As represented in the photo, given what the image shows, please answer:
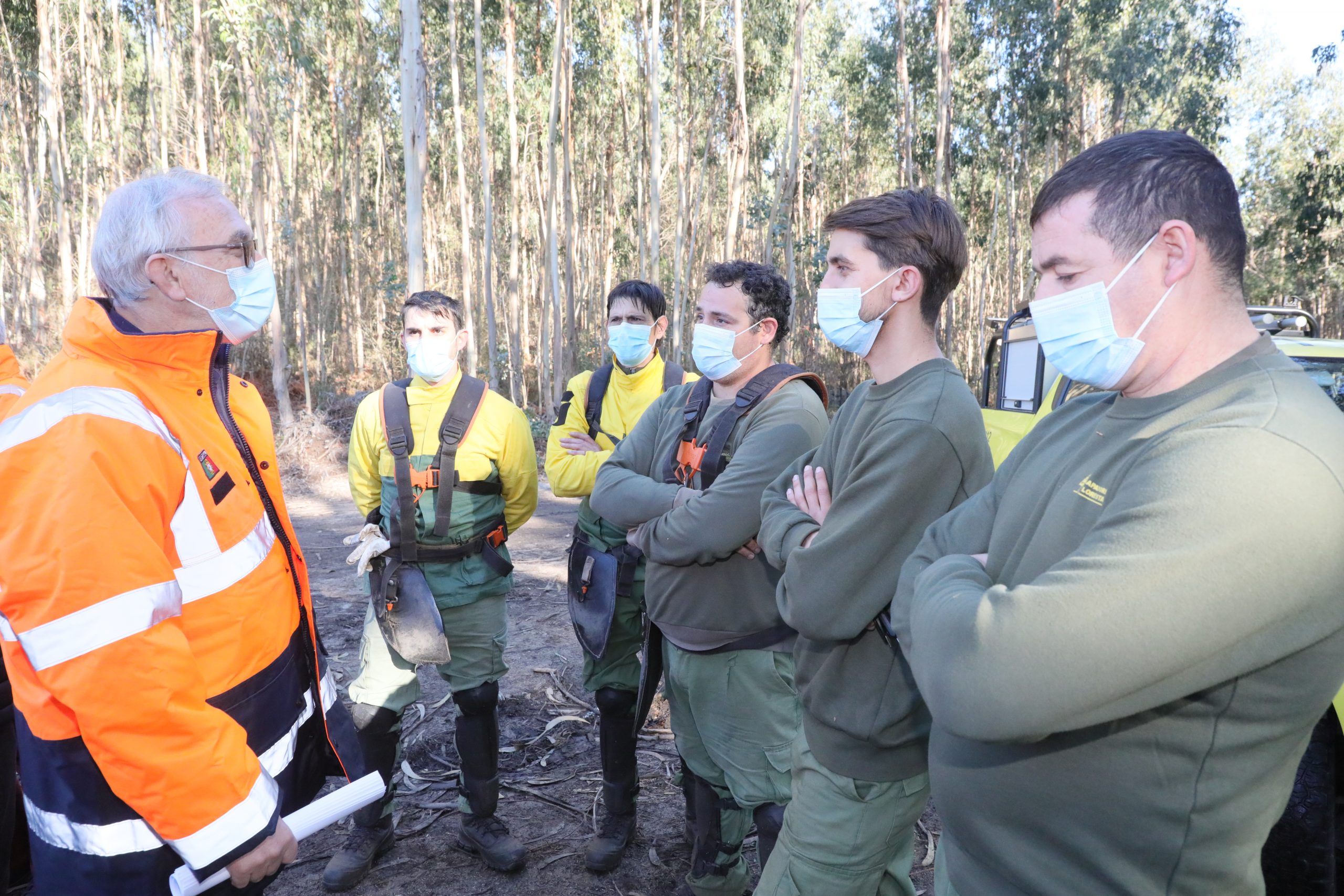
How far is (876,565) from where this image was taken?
186 cm

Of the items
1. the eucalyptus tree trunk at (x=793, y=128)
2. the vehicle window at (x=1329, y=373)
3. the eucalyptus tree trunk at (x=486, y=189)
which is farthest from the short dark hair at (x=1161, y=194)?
the eucalyptus tree trunk at (x=486, y=189)

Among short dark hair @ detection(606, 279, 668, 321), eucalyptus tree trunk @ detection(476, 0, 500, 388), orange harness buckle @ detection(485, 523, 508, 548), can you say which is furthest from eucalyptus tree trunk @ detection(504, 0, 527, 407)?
orange harness buckle @ detection(485, 523, 508, 548)

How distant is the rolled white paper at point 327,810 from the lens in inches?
63.6

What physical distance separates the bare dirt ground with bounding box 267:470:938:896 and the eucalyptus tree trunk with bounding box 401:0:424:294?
5.21 metres

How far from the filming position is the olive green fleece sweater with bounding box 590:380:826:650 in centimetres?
255

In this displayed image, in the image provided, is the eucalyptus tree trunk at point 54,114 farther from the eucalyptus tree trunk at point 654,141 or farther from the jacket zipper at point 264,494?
the jacket zipper at point 264,494

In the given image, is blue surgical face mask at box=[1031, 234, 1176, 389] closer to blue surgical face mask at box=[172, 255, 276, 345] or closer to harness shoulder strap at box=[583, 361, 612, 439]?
blue surgical face mask at box=[172, 255, 276, 345]

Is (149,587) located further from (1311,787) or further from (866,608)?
(1311,787)

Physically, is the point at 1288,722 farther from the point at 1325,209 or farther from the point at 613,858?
the point at 1325,209

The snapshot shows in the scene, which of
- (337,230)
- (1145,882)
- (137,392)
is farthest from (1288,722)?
(337,230)

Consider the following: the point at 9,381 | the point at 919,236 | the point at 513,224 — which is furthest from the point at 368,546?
the point at 513,224

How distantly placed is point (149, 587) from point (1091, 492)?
168 cm

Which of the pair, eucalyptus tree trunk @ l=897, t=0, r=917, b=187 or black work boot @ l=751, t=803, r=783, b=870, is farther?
eucalyptus tree trunk @ l=897, t=0, r=917, b=187

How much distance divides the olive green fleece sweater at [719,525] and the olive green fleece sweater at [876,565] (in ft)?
1.69
